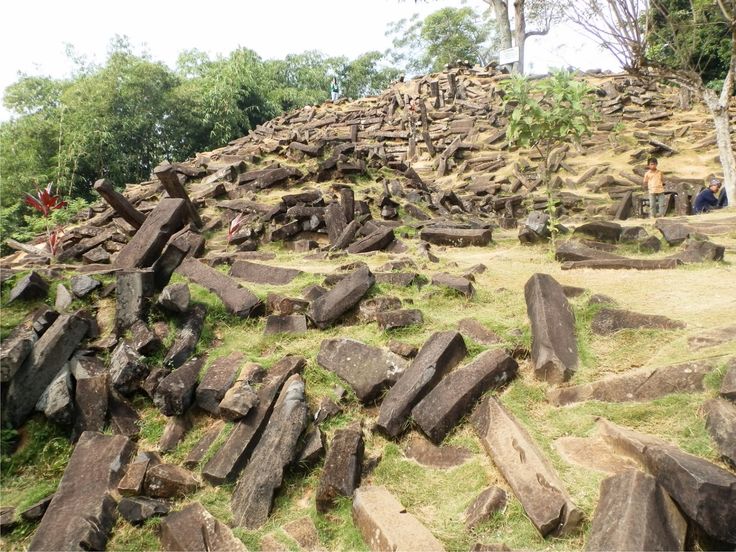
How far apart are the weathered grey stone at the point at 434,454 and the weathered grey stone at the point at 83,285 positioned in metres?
3.46

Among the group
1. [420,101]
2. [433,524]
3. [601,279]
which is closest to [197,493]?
[433,524]

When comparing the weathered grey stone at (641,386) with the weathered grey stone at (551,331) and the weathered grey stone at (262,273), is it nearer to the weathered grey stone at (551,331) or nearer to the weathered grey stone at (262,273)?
the weathered grey stone at (551,331)

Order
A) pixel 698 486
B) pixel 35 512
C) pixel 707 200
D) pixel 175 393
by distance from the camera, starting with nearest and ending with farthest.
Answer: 1. pixel 698 486
2. pixel 35 512
3. pixel 175 393
4. pixel 707 200

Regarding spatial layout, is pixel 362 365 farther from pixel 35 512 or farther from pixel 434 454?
pixel 35 512

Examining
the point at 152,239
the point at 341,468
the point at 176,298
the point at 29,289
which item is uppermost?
the point at 152,239

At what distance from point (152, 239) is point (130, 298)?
1153 mm

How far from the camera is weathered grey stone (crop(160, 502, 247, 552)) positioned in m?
A: 2.69

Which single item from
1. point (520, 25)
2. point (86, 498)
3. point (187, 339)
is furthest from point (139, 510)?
point (520, 25)

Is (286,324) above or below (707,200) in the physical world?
above

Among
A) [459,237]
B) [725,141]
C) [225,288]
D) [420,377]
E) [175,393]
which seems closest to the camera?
[420,377]

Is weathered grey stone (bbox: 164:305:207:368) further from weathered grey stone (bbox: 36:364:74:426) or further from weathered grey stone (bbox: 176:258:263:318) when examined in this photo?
weathered grey stone (bbox: 36:364:74:426)

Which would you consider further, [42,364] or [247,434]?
[42,364]

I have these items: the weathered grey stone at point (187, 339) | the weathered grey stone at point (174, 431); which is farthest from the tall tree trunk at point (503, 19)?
the weathered grey stone at point (174, 431)

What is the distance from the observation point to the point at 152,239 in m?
5.48
